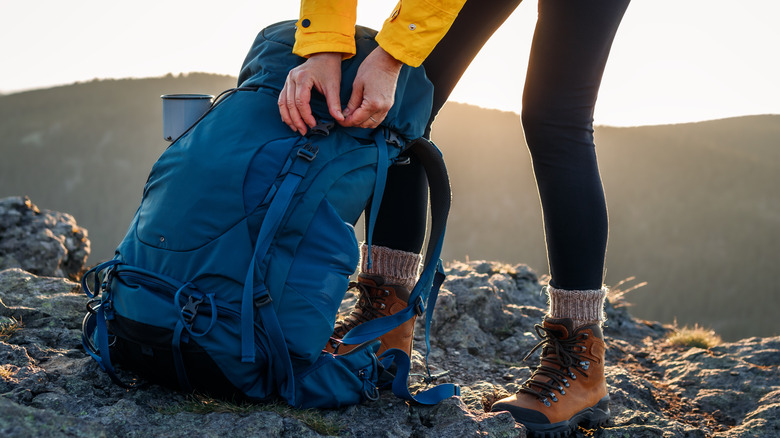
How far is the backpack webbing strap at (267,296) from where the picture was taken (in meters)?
1.34

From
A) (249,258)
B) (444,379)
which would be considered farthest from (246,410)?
(444,379)

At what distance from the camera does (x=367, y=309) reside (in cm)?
198

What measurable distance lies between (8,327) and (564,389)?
198 centimetres

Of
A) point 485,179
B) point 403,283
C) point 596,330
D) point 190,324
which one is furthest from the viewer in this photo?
point 485,179

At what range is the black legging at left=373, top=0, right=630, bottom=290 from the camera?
5.36 ft

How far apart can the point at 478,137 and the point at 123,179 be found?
110 feet

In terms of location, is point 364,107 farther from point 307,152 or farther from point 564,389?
point 564,389

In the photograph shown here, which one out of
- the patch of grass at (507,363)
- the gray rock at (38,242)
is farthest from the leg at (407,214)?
the gray rock at (38,242)

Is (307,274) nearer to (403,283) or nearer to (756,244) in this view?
(403,283)

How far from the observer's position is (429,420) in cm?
164

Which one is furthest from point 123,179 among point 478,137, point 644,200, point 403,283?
point 403,283

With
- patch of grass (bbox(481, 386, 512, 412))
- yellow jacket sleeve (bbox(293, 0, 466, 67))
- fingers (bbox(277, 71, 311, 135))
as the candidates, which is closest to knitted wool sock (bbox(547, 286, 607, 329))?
patch of grass (bbox(481, 386, 512, 412))

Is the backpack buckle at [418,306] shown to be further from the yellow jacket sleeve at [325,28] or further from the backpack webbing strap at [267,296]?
the yellow jacket sleeve at [325,28]

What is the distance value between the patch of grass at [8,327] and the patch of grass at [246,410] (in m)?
0.82
